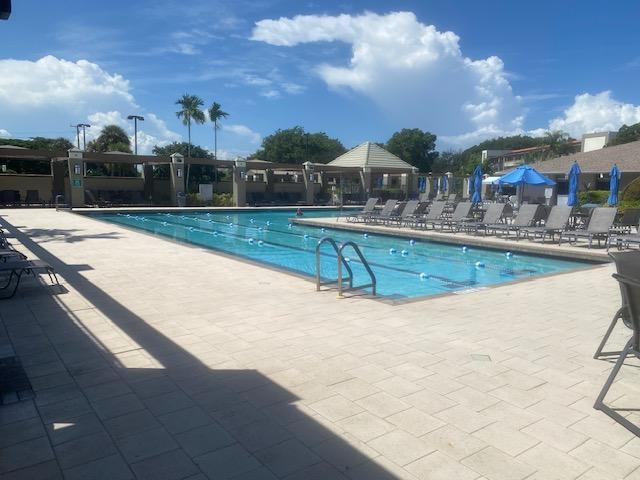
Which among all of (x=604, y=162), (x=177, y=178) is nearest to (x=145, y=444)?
(x=177, y=178)

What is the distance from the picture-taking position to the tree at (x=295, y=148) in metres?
63.2

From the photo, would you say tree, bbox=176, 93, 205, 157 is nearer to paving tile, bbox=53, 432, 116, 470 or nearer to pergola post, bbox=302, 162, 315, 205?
pergola post, bbox=302, 162, 315, 205

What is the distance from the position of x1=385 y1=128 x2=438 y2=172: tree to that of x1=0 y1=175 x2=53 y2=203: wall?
45303 mm

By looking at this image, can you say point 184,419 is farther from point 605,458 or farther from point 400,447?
point 605,458

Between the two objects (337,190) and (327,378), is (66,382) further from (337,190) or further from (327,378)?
(337,190)

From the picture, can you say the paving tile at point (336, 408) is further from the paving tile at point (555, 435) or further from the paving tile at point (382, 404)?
the paving tile at point (555, 435)

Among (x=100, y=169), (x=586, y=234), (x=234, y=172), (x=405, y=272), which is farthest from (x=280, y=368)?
(x=100, y=169)

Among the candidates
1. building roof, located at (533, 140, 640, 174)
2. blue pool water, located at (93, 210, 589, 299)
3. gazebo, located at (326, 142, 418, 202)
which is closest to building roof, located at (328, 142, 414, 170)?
gazebo, located at (326, 142, 418, 202)

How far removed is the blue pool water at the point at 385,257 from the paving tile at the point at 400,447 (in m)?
4.06

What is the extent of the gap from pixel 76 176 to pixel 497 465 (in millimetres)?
25036

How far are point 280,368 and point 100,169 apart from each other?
41.4 metres

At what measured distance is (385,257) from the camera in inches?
465

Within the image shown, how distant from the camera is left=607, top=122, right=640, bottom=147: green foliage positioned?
5359 centimetres

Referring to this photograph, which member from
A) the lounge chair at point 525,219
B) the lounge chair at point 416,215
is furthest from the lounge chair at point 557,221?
the lounge chair at point 416,215
